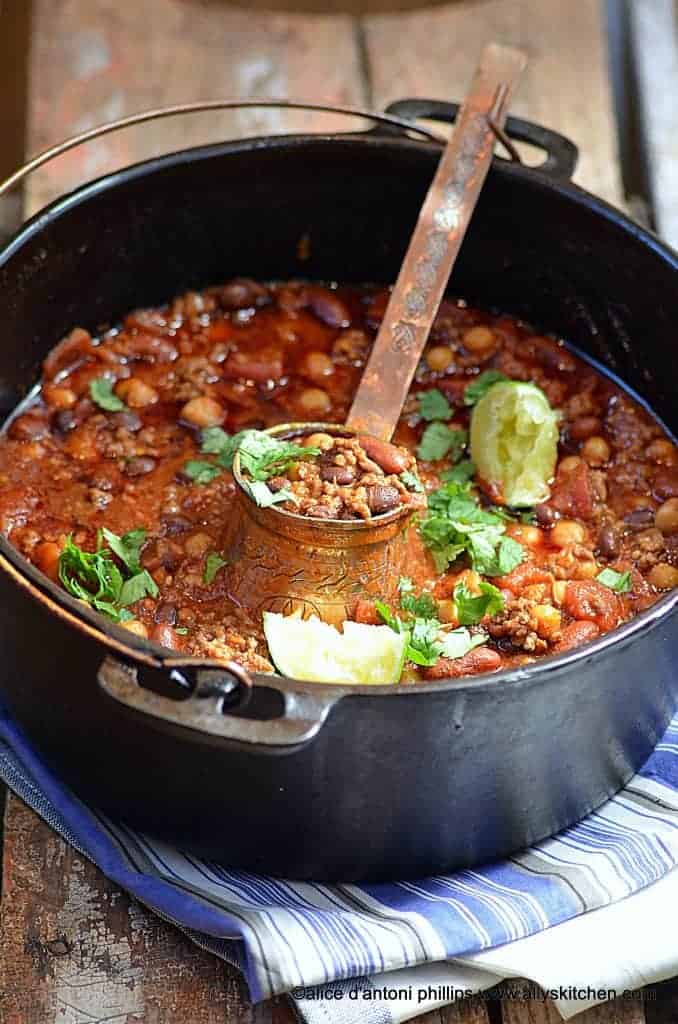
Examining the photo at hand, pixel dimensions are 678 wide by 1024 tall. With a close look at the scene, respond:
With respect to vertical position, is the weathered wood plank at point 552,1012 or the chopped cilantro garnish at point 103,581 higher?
the chopped cilantro garnish at point 103,581

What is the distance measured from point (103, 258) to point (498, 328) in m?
1.10

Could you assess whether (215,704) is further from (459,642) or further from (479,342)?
(479,342)

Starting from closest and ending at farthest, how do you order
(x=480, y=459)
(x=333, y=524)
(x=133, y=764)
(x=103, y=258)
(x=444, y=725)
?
(x=444, y=725)
(x=133, y=764)
(x=333, y=524)
(x=480, y=459)
(x=103, y=258)

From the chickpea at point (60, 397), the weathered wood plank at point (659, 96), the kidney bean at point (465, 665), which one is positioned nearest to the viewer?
the kidney bean at point (465, 665)

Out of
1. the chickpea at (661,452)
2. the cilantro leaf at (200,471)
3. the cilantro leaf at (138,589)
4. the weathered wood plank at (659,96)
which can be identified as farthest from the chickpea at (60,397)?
the weathered wood plank at (659,96)

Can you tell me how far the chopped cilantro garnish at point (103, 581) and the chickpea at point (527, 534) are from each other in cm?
86

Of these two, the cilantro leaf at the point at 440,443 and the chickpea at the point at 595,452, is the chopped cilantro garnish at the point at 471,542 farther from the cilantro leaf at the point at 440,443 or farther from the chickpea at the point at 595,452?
the chickpea at the point at 595,452

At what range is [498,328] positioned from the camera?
4.16 metres

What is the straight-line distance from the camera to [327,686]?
8.20 ft

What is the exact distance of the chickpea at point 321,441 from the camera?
3.22 meters

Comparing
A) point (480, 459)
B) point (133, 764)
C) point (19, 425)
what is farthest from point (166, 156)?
point (133, 764)

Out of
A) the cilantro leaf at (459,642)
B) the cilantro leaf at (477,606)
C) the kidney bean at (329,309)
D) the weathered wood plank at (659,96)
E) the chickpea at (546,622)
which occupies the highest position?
the weathered wood plank at (659,96)

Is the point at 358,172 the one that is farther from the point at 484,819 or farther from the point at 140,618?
the point at 484,819

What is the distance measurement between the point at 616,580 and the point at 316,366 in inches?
40.2
